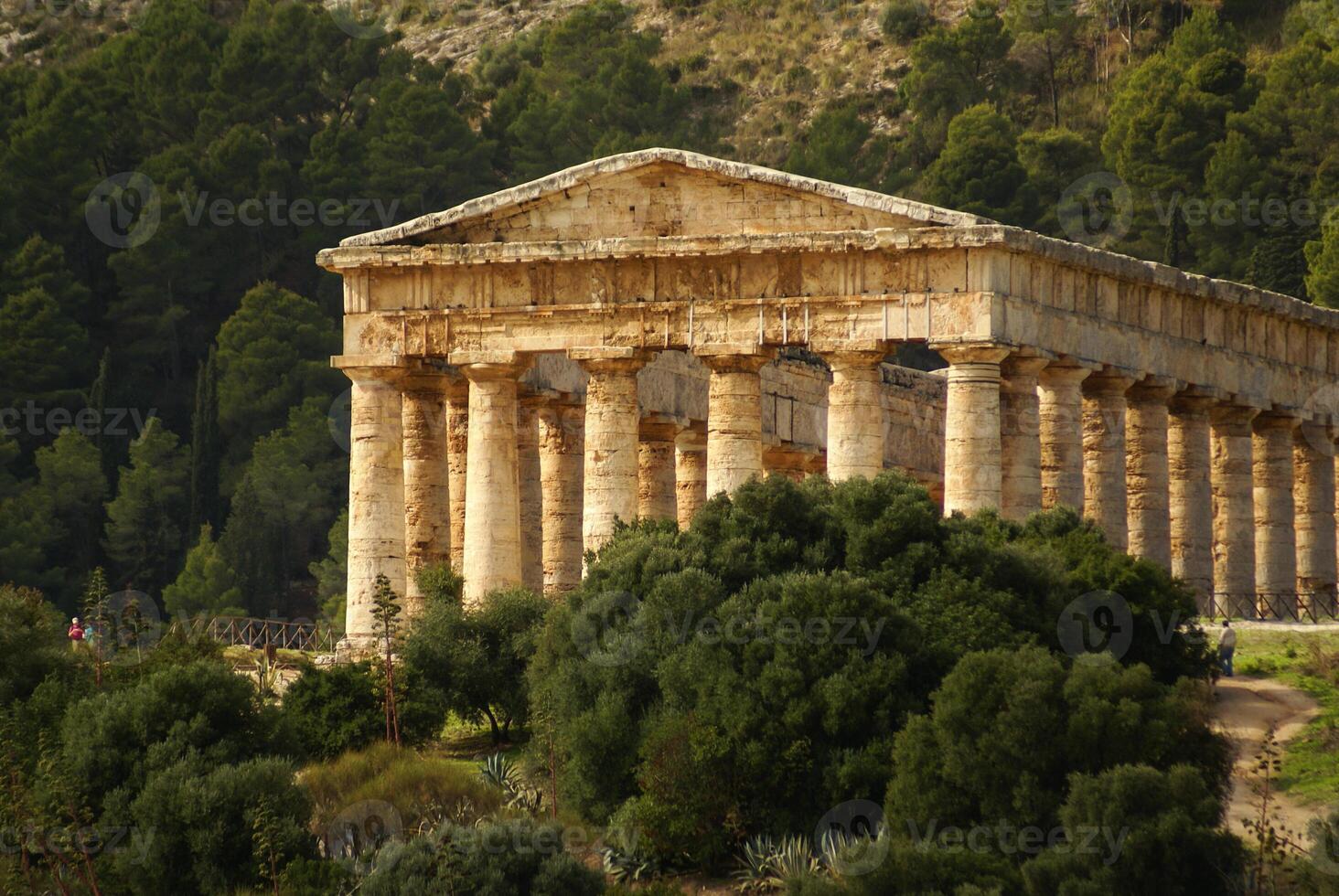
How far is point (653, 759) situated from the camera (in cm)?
3591

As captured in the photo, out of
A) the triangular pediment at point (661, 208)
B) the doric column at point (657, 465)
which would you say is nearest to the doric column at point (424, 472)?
the triangular pediment at point (661, 208)

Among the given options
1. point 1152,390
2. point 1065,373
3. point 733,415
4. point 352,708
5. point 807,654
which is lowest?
point 352,708

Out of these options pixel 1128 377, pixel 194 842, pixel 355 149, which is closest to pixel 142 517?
pixel 355 149

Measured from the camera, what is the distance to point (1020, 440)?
155 ft

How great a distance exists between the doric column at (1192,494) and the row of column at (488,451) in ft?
24.9

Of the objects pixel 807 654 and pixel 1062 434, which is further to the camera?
pixel 1062 434

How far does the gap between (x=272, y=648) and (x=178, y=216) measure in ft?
118

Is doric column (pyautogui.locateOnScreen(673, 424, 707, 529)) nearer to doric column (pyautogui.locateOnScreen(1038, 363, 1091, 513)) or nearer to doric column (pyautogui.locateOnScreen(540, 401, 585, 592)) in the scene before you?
doric column (pyautogui.locateOnScreen(540, 401, 585, 592))

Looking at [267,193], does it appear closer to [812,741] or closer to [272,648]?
[272,648]

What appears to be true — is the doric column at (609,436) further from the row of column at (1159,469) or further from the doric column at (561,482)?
the doric column at (561,482)

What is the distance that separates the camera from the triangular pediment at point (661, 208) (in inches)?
1812

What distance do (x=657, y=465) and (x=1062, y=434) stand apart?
847 cm

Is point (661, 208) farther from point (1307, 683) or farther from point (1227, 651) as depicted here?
point (1307, 683)

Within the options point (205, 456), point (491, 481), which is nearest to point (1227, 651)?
point (491, 481)
